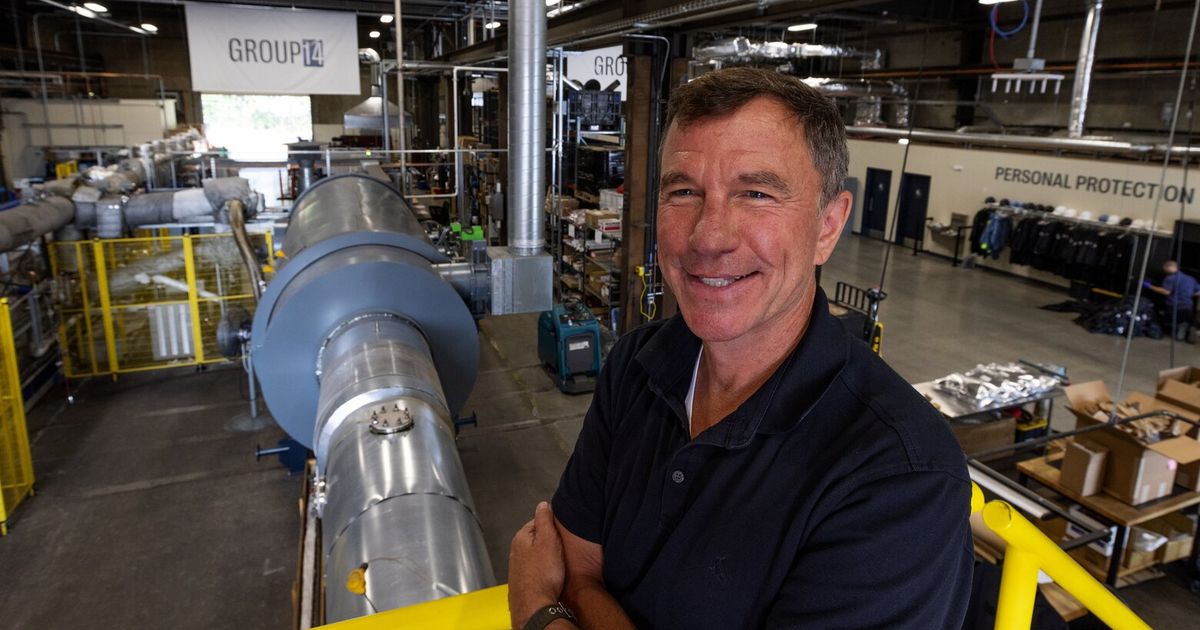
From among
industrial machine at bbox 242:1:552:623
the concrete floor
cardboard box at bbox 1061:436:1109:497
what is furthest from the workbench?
industrial machine at bbox 242:1:552:623

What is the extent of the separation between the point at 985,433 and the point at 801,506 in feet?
19.7

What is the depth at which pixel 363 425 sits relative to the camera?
279 centimetres

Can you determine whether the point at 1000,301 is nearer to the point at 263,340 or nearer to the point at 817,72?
→ the point at 817,72

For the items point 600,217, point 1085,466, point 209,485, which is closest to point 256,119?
point 600,217

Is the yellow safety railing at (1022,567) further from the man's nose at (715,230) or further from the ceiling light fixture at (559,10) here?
the ceiling light fixture at (559,10)

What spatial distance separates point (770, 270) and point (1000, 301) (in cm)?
1378

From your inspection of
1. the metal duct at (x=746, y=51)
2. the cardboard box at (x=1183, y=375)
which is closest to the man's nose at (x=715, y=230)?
the cardboard box at (x=1183, y=375)

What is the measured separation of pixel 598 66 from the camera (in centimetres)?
1038

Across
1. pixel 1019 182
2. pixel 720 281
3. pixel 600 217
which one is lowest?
pixel 600 217

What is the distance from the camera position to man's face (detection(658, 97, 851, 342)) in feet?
3.60

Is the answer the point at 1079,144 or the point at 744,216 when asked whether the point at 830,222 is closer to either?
the point at 744,216

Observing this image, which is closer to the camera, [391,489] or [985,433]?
[391,489]

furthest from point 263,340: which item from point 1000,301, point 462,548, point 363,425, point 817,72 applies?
point 817,72

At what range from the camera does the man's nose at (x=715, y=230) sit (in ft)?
3.65
